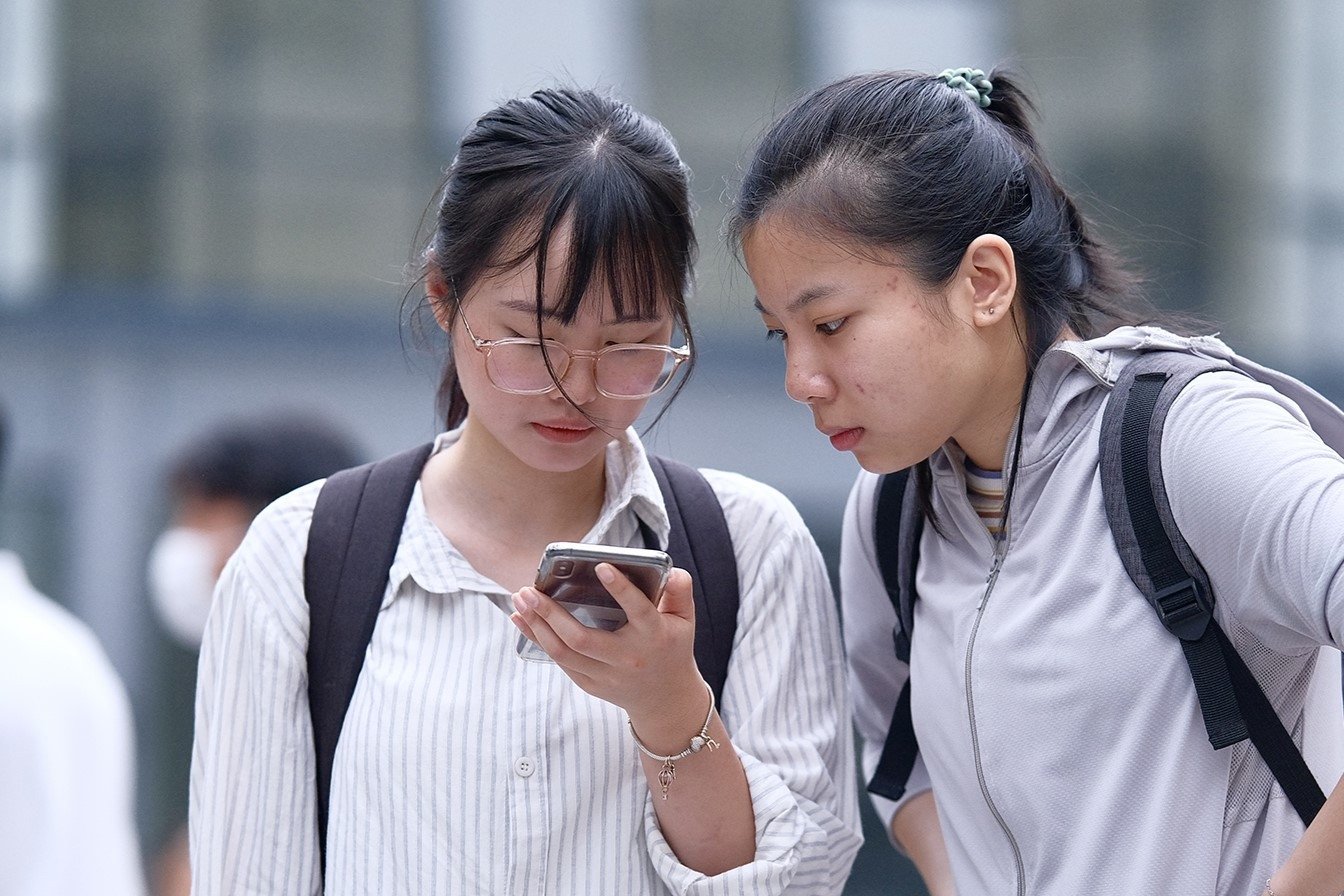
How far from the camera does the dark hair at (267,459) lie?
12.2 feet

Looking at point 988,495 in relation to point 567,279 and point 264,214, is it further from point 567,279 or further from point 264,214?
point 264,214

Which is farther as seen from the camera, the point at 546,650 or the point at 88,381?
the point at 88,381

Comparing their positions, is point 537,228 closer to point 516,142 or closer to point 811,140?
point 516,142

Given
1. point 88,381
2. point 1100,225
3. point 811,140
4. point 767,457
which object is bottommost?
point 767,457

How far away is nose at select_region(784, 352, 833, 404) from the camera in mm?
1843

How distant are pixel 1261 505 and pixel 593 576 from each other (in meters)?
0.69

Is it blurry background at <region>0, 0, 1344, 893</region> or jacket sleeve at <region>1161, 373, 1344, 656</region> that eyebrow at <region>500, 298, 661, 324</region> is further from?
blurry background at <region>0, 0, 1344, 893</region>

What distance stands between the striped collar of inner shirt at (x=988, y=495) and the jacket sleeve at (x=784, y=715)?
0.73 ft

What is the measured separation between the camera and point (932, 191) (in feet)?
6.07

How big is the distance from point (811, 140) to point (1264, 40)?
697cm

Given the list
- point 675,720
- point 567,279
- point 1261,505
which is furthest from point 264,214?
point 1261,505

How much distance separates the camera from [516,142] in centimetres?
195

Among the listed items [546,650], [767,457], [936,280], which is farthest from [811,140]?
[767,457]

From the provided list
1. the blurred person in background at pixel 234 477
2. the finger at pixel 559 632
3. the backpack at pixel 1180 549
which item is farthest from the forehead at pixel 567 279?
the blurred person in background at pixel 234 477
